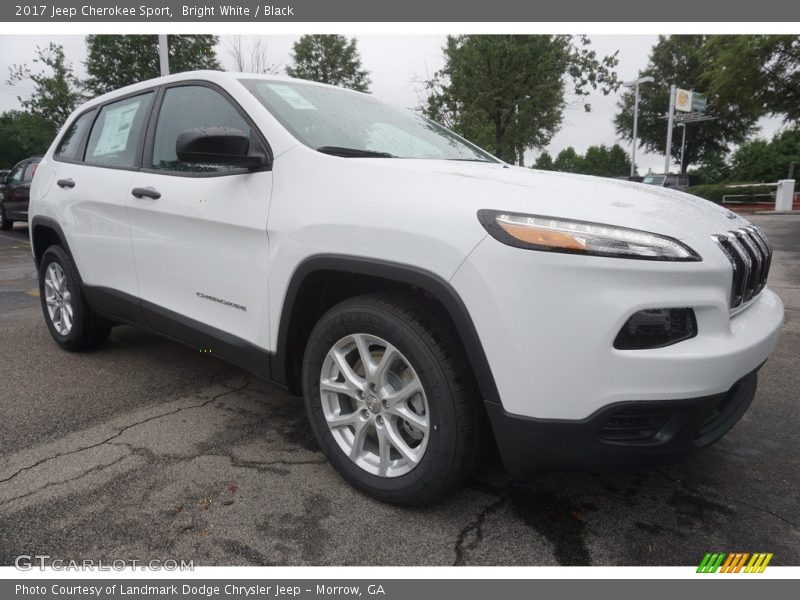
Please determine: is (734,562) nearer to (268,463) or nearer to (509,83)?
(268,463)

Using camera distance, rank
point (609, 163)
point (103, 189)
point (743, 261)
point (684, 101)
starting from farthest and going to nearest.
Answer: point (609, 163)
point (684, 101)
point (103, 189)
point (743, 261)

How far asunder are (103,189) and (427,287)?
94.0 inches

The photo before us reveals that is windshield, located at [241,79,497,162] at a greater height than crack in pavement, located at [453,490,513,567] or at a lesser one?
greater

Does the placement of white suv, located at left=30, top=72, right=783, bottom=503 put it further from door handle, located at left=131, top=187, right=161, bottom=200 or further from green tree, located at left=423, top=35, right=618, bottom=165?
green tree, located at left=423, top=35, right=618, bottom=165

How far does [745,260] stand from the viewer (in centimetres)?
195

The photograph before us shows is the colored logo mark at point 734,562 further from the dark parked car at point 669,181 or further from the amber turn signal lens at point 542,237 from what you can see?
the dark parked car at point 669,181

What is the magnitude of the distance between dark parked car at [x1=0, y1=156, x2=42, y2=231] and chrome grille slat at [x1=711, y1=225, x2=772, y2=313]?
44.6ft

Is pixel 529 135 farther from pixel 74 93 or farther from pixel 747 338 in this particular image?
pixel 74 93

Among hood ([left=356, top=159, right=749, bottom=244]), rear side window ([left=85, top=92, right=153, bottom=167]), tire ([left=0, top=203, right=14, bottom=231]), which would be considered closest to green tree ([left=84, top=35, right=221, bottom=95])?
tire ([left=0, top=203, right=14, bottom=231])

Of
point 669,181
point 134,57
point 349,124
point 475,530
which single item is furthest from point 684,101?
point 475,530

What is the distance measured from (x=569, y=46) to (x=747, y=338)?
16.4 m

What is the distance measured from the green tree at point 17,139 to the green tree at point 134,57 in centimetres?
1377

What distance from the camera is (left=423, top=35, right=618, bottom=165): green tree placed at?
590 inches

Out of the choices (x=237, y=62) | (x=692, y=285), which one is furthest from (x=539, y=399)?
(x=237, y=62)
